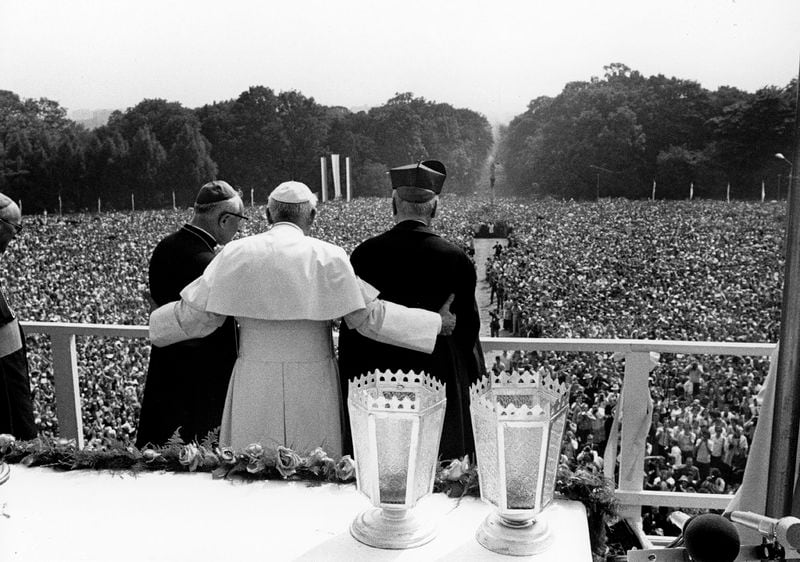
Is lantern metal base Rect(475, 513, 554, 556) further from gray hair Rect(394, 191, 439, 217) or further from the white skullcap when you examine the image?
gray hair Rect(394, 191, 439, 217)

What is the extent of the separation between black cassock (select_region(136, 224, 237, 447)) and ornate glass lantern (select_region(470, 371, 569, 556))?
6.19 ft

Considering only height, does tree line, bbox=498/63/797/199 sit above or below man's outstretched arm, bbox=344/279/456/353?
above

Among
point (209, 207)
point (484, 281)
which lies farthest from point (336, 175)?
point (209, 207)

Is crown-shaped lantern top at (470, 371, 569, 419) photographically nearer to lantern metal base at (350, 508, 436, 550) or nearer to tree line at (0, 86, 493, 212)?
lantern metal base at (350, 508, 436, 550)

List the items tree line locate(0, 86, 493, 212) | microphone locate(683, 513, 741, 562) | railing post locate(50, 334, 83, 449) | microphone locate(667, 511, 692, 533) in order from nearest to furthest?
1. microphone locate(683, 513, 741, 562)
2. microphone locate(667, 511, 692, 533)
3. railing post locate(50, 334, 83, 449)
4. tree line locate(0, 86, 493, 212)

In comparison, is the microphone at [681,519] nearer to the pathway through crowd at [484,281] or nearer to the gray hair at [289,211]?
the gray hair at [289,211]

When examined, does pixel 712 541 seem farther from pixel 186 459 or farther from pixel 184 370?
→ pixel 184 370

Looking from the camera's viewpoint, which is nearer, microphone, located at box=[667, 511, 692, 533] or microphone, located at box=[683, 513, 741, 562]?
microphone, located at box=[683, 513, 741, 562]

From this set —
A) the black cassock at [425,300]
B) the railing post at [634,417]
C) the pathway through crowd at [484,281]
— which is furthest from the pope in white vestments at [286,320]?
the pathway through crowd at [484,281]

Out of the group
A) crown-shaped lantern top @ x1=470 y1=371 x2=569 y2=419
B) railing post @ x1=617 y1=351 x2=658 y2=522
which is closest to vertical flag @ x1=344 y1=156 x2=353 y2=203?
railing post @ x1=617 y1=351 x2=658 y2=522

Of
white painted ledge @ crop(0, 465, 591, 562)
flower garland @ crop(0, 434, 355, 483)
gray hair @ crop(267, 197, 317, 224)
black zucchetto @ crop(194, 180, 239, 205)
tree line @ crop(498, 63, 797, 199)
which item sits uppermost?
tree line @ crop(498, 63, 797, 199)

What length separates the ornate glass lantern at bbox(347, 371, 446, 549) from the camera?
1.34m

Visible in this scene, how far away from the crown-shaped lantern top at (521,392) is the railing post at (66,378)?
9.07 ft

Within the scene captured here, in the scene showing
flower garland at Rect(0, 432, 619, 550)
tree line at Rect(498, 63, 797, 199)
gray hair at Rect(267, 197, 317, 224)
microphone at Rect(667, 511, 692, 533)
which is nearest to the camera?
microphone at Rect(667, 511, 692, 533)
